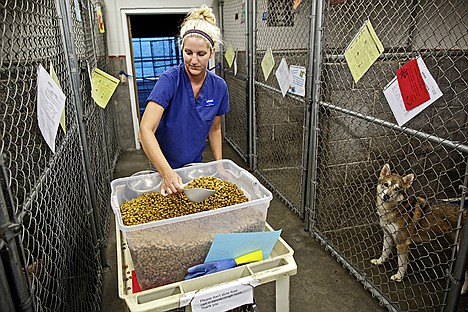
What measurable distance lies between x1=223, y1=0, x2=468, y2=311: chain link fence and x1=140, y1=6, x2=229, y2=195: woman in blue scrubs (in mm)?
891

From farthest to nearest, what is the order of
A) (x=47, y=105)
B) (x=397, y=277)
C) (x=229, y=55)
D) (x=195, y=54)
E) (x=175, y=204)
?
(x=229, y=55), (x=397, y=277), (x=195, y=54), (x=47, y=105), (x=175, y=204)

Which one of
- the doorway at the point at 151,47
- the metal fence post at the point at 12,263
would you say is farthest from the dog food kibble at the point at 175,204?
the doorway at the point at 151,47

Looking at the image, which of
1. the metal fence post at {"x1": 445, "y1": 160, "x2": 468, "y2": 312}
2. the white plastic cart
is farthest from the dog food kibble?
the metal fence post at {"x1": 445, "y1": 160, "x2": 468, "y2": 312}

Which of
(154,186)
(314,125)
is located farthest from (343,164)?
(154,186)

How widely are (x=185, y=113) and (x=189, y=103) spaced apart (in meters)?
0.05

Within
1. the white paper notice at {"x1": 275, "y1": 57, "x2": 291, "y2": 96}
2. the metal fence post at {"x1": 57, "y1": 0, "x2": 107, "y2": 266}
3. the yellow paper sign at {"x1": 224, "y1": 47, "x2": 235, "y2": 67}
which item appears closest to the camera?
the metal fence post at {"x1": 57, "y1": 0, "x2": 107, "y2": 266}

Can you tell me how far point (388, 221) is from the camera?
2168 mm

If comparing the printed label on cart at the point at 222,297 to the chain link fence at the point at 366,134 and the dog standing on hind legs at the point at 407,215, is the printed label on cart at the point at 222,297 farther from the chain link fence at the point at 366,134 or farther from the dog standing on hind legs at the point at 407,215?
the chain link fence at the point at 366,134

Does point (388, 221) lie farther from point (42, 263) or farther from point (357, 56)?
point (42, 263)

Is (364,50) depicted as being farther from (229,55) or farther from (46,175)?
(229,55)

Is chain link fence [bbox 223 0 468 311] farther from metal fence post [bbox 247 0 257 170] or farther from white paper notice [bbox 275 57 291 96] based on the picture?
metal fence post [bbox 247 0 257 170]

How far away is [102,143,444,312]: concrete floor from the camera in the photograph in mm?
2066

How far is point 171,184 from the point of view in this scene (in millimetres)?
1195

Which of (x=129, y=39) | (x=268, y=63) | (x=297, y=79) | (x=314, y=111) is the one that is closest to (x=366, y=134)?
(x=314, y=111)
